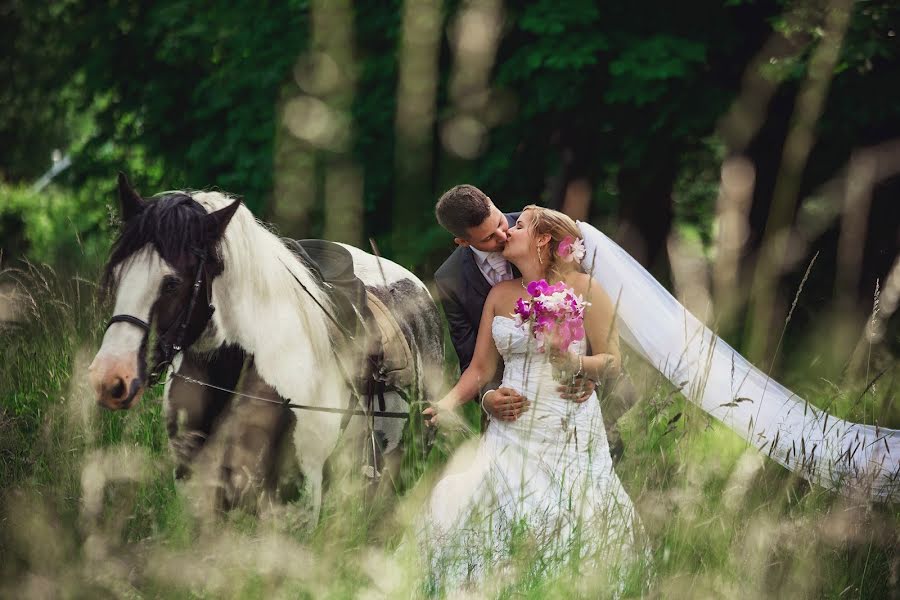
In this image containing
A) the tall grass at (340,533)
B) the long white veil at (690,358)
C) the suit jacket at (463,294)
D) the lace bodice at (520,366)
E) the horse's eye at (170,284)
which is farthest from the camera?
the suit jacket at (463,294)

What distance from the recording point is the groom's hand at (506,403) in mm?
3742

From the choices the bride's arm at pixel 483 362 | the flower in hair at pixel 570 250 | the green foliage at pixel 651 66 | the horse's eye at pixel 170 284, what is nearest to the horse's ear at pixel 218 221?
the horse's eye at pixel 170 284

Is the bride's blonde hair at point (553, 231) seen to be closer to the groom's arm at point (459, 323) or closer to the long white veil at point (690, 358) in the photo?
the long white veil at point (690, 358)

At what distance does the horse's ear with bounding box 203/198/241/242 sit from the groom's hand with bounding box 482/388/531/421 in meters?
1.21

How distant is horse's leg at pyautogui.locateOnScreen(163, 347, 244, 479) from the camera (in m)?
3.64

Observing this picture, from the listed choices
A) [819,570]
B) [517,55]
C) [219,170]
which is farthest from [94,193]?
[819,570]

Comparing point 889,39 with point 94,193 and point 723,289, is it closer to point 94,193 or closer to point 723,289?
point 723,289

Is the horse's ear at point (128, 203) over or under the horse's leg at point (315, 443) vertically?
over

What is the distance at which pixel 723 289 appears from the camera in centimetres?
554

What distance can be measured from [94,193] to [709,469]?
7819 millimetres

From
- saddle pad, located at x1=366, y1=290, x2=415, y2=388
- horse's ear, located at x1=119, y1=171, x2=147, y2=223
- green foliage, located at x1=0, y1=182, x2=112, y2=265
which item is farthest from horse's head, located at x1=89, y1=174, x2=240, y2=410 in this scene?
green foliage, located at x1=0, y1=182, x2=112, y2=265

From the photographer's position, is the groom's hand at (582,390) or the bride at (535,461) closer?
the bride at (535,461)

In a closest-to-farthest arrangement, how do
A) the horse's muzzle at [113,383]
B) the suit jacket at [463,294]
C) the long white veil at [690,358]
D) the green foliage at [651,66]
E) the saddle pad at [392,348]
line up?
1. the horse's muzzle at [113,383]
2. the long white veil at [690,358]
3. the saddle pad at [392,348]
4. the suit jacket at [463,294]
5. the green foliage at [651,66]

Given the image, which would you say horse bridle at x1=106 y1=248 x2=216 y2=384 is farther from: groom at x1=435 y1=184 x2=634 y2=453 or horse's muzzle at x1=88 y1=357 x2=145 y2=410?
groom at x1=435 y1=184 x2=634 y2=453
